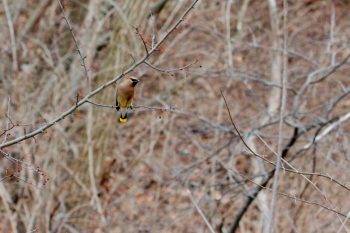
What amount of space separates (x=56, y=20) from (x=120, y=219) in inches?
119

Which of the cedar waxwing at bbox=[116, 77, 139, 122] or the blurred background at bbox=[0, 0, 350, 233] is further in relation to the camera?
the blurred background at bbox=[0, 0, 350, 233]

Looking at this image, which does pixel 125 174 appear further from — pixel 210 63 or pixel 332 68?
pixel 332 68

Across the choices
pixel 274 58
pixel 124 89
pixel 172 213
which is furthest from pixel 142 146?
pixel 124 89

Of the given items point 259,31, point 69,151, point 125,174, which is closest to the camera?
point 69,151

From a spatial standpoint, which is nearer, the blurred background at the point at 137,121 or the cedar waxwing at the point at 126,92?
the cedar waxwing at the point at 126,92

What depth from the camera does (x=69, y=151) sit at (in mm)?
8664

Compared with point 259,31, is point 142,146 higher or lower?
lower

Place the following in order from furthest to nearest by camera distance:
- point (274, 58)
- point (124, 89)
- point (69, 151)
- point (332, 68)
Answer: point (69, 151), point (274, 58), point (332, 68), point (124, 89)

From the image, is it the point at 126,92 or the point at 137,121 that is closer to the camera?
the point at 126,92

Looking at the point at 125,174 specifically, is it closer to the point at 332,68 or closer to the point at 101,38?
the point at 101,38

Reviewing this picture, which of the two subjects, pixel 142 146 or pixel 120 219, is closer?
pixel 120 219

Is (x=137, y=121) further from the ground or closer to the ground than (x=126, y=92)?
further from the ground

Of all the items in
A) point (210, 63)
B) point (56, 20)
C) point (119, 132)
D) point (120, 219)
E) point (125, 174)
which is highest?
point (56, 20)

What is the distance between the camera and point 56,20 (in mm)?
9914
